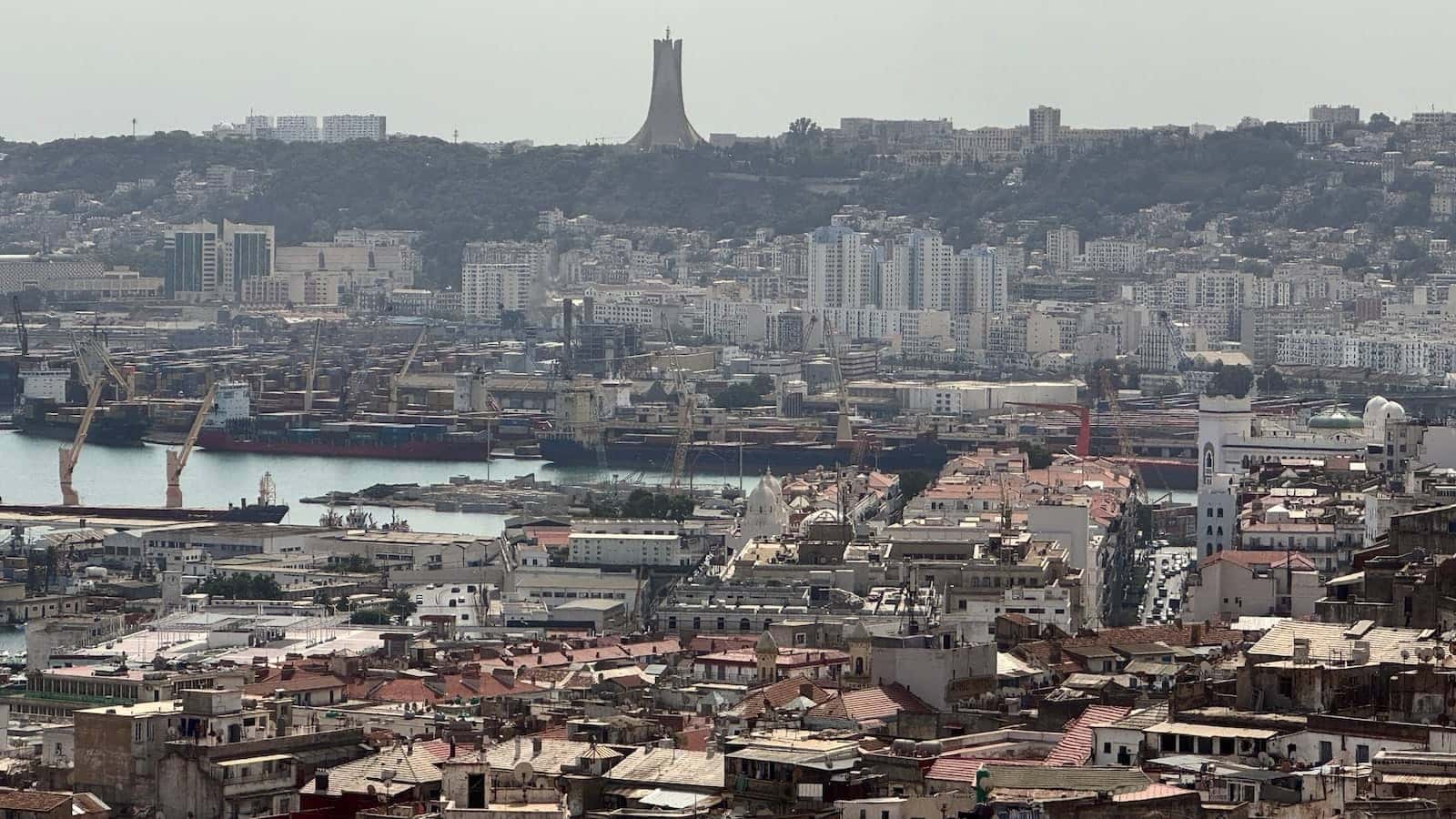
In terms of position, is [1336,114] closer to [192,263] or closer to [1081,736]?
Result: [192,263]

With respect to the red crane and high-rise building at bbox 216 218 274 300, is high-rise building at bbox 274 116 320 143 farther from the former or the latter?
the red crane

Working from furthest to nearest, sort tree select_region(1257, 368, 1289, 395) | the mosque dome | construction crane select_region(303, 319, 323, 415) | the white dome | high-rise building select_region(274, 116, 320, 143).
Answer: high-rise building select_region(274, 116, 320, 143)
construction crane select_region(303, 319, 323, 415)
tree select_region(1257, 368, 1289, 395)
the mosque dome
the white dome

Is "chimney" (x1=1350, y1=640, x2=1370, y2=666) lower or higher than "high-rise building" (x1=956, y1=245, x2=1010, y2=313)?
higher

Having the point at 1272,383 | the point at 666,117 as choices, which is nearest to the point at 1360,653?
the point at 1272,383

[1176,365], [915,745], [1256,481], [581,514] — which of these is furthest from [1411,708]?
[1176,365]

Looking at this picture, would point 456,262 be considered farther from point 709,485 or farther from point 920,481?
point 920,481

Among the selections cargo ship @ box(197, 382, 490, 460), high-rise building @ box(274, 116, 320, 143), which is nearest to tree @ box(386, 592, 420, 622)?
cargo ship @ box(197, 382, 490, 460)
